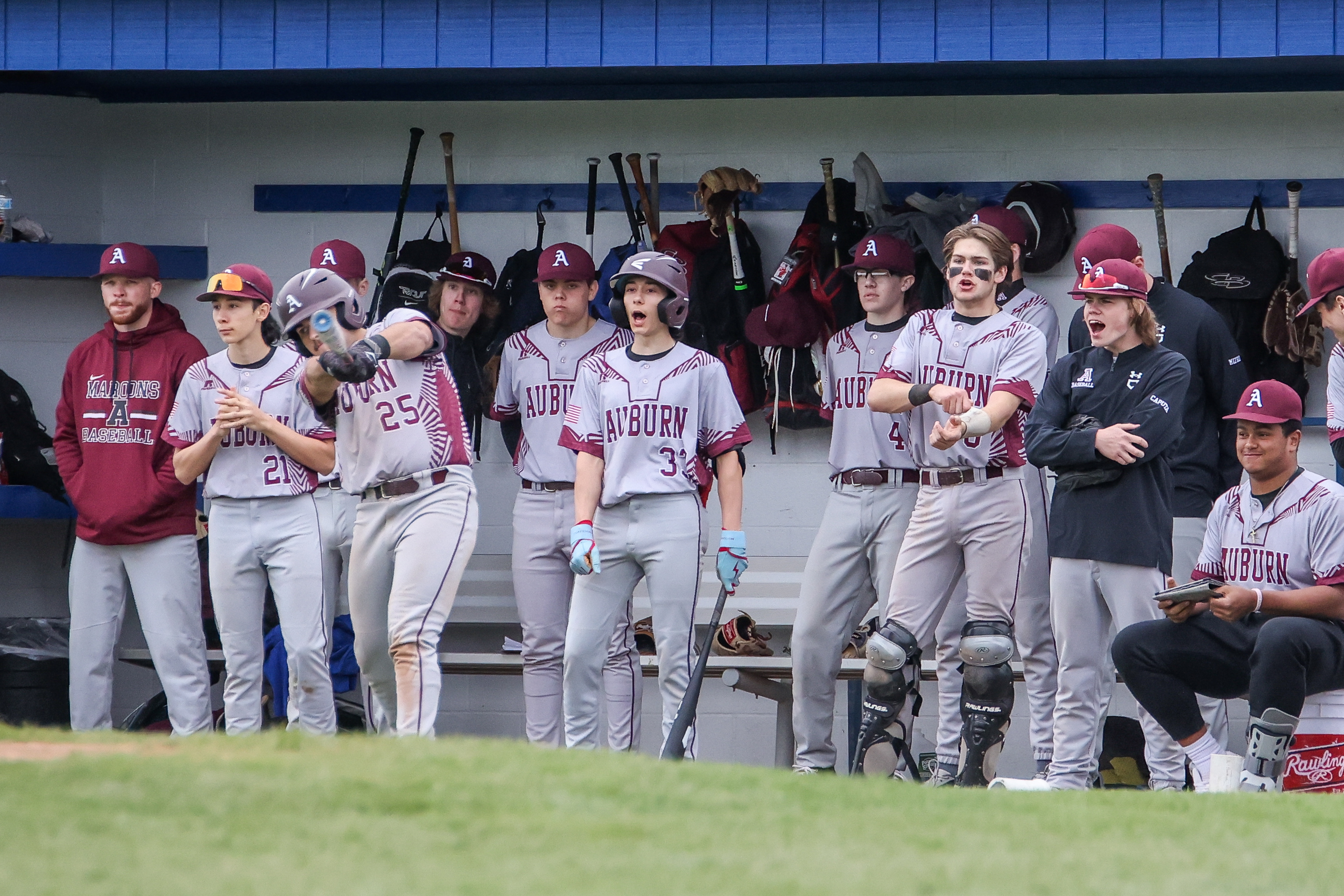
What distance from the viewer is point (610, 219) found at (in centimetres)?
757

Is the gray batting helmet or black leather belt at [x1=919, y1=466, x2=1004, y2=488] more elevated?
the gray batting helmet

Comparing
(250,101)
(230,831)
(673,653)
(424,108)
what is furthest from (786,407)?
(230,831)

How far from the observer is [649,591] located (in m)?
5.66

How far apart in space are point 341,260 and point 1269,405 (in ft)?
12.1

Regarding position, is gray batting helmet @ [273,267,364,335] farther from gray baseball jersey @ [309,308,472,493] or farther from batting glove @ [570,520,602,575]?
batting glove @ [570,520,602,575]

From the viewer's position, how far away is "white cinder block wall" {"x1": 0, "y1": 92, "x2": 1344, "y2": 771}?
7090 millimetres

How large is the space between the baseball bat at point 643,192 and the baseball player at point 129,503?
2.01m

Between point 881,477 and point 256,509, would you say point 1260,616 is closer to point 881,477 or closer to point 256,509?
point 881,477

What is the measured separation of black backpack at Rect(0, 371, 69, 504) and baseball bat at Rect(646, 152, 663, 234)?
2.85m

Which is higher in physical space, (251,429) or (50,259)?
(50,259)

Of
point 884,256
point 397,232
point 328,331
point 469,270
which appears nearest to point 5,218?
point 397,232

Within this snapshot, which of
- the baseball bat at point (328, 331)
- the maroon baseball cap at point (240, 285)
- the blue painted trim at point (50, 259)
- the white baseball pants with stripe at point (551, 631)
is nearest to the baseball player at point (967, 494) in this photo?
the white baseball pants with stripe at point (551, 631)

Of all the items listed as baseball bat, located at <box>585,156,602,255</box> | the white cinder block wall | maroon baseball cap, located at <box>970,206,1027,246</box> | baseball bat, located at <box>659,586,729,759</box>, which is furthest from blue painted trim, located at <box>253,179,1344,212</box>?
baseball bat, located at <box>659,586,729,759</box>

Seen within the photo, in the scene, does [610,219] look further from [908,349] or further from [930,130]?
[908,349]
